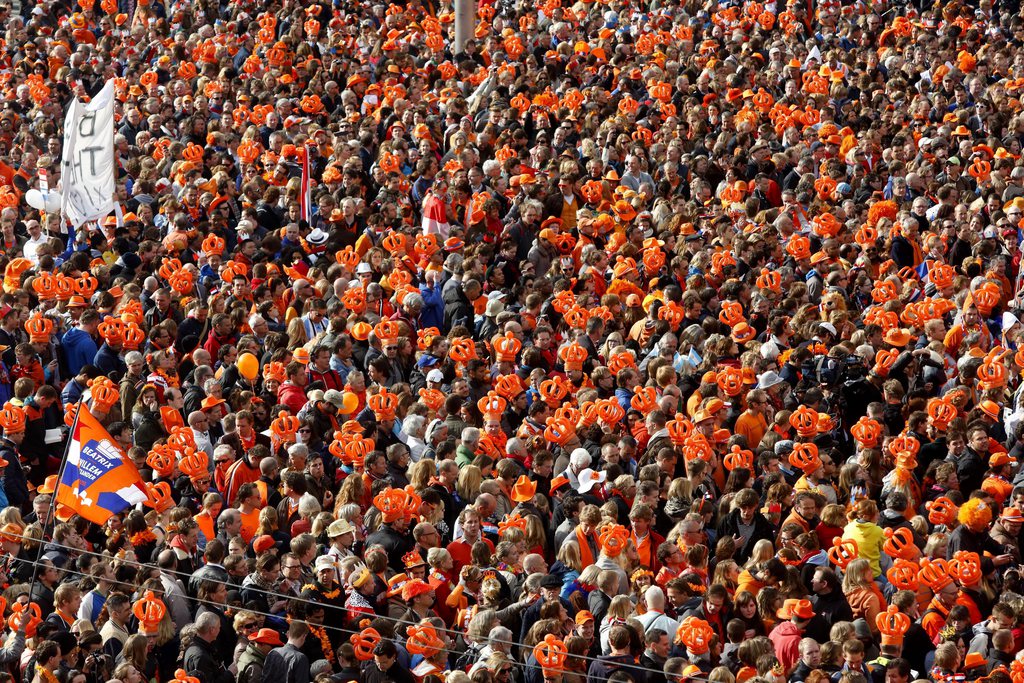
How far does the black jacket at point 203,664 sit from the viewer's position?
920cm

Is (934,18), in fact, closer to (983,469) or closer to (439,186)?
(439,186)

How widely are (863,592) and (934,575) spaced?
1.37 feet

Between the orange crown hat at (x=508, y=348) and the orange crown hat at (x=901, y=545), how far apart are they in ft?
12.2

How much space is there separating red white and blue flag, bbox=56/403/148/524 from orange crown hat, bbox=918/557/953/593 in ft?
15.4

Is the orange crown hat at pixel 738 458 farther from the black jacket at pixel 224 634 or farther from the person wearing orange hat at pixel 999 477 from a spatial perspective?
the black jacket at pixel 224 634

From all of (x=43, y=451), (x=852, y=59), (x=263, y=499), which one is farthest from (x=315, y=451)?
(x=852, y=59)

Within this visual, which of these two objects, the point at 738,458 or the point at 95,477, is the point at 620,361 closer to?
the point at 738,458

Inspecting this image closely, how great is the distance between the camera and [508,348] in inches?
511

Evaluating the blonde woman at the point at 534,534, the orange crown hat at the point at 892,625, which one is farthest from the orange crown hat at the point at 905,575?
the blonde woman at the point at 534,534

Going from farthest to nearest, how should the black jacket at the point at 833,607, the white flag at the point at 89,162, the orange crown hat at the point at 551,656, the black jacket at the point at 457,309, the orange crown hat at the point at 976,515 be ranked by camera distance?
the white flag at the point at 89,162 → the black jacket at the point at 457,309 → the orange crown hat at the point at 976,515 → the black jacket at the point at 833,607 → the orange crown hat at the point at 551,656

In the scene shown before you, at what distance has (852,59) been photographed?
65.8 feet

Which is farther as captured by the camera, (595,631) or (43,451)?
(43,451)

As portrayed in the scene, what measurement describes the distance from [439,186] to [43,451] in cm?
526

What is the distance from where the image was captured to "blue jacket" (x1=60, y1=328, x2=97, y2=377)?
13609 mm
